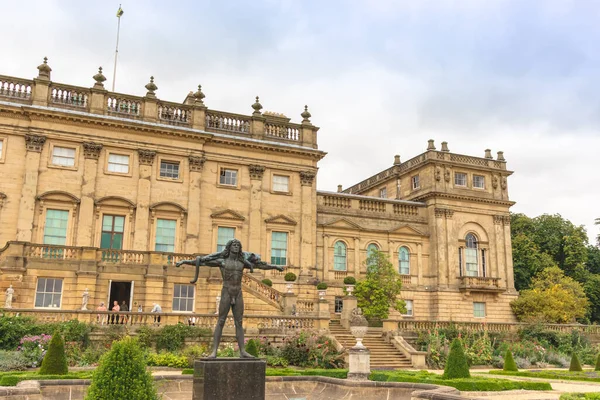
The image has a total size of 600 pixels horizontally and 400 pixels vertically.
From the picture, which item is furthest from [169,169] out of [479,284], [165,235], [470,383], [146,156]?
[479,284]

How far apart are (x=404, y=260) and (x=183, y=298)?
642 inches

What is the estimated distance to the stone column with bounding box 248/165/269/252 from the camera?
3347cm

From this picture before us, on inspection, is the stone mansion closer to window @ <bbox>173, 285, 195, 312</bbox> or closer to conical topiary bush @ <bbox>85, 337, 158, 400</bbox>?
window @ <bbox>173, 285, 195, 312</bbox>

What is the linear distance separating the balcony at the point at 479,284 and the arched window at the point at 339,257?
8.37 m

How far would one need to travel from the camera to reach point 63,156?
101ft

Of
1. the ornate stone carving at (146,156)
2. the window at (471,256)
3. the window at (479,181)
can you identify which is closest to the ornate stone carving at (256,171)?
the ornate stone carving at (146,156)

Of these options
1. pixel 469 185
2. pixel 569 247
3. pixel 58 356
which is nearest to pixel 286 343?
pixel 58 356

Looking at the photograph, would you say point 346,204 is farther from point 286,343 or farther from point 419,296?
point 286,343

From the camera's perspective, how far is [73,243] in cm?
2967

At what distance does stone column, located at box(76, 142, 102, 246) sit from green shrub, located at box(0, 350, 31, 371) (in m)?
10.5

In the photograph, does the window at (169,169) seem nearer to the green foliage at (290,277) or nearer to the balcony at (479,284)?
the green foliage at (290,277)

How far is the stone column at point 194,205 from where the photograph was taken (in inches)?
1254

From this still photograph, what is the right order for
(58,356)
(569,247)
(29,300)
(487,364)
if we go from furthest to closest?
(569,247), (487,364), (29,300), (58,356)

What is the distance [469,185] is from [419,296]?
29.9 feet
